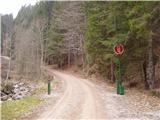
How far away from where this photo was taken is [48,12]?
236 ft

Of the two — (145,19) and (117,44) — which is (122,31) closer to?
(117,44)

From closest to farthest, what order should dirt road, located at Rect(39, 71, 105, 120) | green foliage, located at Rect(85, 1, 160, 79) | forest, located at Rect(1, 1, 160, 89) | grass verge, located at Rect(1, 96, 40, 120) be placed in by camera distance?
dirt road, located at Rect(39, 71, 105, 120), grass verge, located at Rect(1, 96, 40, 120), green foliage, located at Rect(85, 1, 160, 79), forest, located at Rect(1, 1, 160, 89)

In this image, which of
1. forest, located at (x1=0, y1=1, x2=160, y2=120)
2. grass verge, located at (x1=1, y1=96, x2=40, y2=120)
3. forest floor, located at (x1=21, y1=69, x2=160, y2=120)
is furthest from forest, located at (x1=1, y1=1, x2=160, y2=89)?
grass verge, located at (x1=1, y1=96, x2=40, y2=120)

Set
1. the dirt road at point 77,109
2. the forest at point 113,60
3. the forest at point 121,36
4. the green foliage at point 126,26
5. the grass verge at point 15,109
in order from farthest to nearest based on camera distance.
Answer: the forest at point 121,36 → the green foliage at point 126,26 → the forest at point 113,60 → the grass verge at point 15,109 → the dirt road at point 77,109

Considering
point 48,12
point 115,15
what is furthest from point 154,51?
point 48,12

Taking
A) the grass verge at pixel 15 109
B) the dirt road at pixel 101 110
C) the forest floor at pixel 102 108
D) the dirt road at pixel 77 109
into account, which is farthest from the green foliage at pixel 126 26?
the grass verge at pixel 15 109

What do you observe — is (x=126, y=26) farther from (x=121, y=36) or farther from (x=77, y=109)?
(x=77, y=109)

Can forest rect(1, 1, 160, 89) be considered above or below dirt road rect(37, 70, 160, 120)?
above

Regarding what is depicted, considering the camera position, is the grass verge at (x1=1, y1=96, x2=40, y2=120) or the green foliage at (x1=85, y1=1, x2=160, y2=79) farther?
the green foliage at (x1=85, y1=1, x2=160, y2=79)

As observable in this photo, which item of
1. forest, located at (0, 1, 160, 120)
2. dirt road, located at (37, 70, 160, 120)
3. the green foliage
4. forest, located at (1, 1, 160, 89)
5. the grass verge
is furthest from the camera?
forest, located at (1, 1, 160, 89)

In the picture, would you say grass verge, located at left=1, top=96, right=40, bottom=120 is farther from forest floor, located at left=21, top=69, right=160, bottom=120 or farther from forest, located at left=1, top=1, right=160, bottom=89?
forest, located at left=1, top=1, right=160, bottom=89

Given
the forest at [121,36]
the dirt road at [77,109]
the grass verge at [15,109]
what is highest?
the forest at [121,36]

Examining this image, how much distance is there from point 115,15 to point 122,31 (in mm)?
1353

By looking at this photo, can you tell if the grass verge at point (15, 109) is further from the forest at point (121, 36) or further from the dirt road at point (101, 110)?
the forest at point (121, 36)
